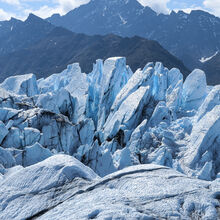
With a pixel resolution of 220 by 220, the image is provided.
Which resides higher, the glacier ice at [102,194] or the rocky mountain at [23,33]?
the rocky mountain at [23,33]

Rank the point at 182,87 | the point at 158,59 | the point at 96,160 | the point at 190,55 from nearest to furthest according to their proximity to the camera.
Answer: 1. the point at 96,160
2. the point at 182,87
3. the point at 158,59
4. the point at 190,55

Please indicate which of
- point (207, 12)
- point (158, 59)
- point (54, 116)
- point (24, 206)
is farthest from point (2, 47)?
point (24, 206)

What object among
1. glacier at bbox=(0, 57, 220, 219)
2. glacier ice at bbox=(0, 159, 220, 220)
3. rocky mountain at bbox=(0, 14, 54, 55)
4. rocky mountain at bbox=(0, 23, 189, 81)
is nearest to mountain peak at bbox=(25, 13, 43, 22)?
rocky mountain at bbox=(0, 14, 54, 55)

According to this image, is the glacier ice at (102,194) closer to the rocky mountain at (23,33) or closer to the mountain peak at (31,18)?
the rocky mountain at (23,33)

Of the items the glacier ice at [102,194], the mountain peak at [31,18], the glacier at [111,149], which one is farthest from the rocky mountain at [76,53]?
the glacier ice at [102,194]

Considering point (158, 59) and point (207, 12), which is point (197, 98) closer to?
point (158, 59)

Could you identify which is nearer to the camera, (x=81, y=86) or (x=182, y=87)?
(x=182, y=87)

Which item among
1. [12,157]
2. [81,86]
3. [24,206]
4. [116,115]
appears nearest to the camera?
[24,206]
